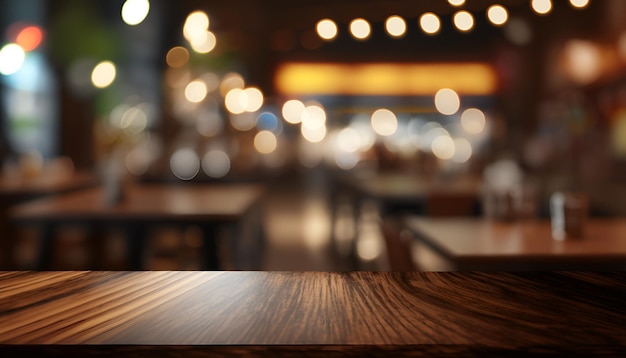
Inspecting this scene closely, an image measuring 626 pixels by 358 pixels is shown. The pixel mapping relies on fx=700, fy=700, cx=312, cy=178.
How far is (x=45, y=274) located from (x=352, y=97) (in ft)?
35.4

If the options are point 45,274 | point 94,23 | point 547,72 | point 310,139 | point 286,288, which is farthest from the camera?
point 310,139

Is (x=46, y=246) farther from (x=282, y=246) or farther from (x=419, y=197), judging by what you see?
(x=282, y=246)

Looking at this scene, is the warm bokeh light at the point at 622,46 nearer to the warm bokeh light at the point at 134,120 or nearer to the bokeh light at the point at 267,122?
the warm bokeh light at the point at 134,120

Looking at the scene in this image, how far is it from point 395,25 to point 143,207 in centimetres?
162

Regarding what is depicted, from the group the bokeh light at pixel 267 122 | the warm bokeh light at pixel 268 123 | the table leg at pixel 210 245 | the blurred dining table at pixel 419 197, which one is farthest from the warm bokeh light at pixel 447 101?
the table leg at pixel 210 245

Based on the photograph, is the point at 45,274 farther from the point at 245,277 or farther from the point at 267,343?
the point at 267,343

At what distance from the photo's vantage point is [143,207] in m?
3.71

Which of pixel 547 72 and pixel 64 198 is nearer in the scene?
pixel 64 198

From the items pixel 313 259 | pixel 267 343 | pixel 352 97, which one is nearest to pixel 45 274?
pixel 267 343

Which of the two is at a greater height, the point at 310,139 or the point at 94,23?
the point at 94,23

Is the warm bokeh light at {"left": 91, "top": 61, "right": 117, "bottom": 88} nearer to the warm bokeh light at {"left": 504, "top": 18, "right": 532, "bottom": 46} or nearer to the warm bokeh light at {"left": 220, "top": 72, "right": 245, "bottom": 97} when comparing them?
the warm bokeh light at {"left": 220, "top": 72, "right": 245, "bottom": 97}

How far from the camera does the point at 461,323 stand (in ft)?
3.38

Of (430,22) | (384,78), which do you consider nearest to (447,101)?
(384,78)

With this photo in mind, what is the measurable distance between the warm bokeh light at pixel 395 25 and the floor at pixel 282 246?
126 centimetres
